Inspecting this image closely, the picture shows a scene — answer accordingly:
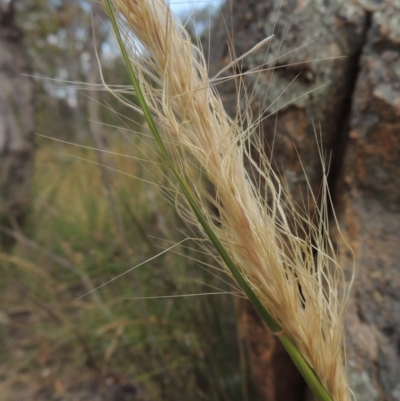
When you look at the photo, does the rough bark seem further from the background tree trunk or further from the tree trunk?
the tree trunk

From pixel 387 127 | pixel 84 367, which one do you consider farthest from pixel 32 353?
pixel 387 127

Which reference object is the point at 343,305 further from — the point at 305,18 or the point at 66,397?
the point at 66,397

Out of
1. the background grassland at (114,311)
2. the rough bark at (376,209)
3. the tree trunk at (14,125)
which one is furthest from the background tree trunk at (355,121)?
the tree trunk at (14,125)

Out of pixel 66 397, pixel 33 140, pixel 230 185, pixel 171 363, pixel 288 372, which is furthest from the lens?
pixel 33 140

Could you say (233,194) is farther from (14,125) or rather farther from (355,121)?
(14,125)

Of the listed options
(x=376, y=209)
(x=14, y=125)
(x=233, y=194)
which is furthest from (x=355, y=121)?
(x=14, y=125)
